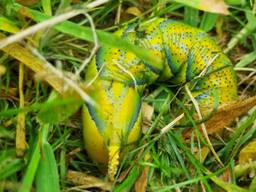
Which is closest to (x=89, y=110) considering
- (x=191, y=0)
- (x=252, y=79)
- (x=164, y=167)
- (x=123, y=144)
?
(x=123, y=144)

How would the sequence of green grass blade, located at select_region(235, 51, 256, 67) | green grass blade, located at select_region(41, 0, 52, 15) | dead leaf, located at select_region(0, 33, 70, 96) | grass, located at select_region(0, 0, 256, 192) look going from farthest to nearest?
green grass blade, located at select_region(235, 51, 256, 67), green grass blade, located at select_region(41, 0, 52, 15), dead leaf, located at select_region(0, 33, 70, 96), grass, located at select_region(0, 0, 256, 192)

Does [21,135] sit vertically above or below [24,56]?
below

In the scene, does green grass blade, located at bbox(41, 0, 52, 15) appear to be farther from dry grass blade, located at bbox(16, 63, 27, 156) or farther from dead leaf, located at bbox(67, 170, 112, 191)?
dead leaf, located at bbox(67, 170, 112, 191)

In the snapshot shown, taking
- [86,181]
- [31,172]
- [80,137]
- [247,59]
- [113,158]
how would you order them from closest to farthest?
[31,172] → [113,158] → [86,181] → [80,137] → [247,59]

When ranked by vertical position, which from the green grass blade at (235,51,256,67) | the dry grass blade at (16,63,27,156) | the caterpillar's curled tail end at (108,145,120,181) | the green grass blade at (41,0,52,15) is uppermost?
the green grass blade at (41,0,52,15)

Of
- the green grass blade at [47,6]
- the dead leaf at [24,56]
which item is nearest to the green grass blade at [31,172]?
the dead leaf at [24,56]

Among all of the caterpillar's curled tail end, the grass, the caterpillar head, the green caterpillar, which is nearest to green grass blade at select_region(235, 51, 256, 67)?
the grass

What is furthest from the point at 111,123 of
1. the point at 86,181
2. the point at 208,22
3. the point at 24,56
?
the point at 208,22

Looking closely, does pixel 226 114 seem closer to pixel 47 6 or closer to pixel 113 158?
pixel 113 158
